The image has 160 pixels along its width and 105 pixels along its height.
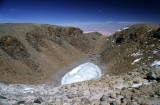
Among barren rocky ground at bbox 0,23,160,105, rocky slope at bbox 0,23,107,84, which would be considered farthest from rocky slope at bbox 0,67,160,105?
rocky slope at bbox 0,23,107,84

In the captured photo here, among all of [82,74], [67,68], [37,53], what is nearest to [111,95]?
[82,74]

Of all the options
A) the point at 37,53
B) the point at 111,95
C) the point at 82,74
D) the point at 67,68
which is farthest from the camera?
the point at 67,68

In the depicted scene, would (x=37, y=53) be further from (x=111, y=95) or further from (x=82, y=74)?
(x=111, y=95)

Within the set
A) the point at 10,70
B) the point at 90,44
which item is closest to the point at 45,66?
Answer: the point at 10,70

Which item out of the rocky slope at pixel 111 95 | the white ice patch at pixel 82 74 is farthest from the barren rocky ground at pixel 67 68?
the white ice patch at pixel 82 74

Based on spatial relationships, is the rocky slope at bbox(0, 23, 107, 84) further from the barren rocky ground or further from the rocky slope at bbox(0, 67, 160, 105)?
the rocky slope at bbox(0, 67, 160, 105)

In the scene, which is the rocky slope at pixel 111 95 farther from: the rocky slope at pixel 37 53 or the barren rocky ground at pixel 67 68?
the rocky slope at pixel 37 53

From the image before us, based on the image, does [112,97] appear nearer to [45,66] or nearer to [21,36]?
[45,66]
